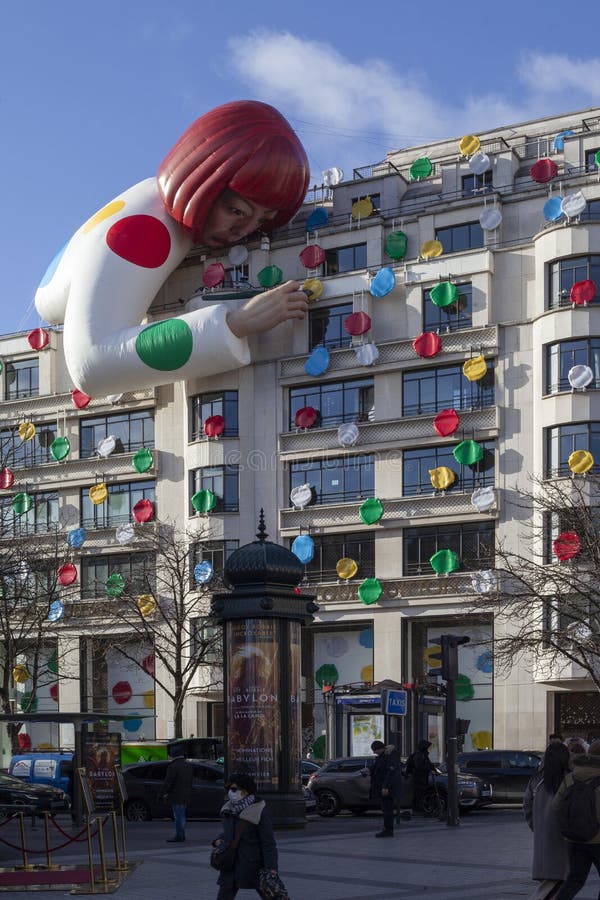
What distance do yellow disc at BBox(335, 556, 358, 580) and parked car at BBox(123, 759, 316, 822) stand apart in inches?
817

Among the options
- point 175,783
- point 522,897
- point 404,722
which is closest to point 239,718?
point 175,783

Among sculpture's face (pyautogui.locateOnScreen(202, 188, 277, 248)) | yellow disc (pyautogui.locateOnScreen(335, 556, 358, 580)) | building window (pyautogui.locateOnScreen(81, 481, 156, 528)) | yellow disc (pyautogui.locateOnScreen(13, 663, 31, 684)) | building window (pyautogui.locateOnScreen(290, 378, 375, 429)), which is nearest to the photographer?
yellow disc (pyautogui.locateOnScreen(335, 556, 358, 580))

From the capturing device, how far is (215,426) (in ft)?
198

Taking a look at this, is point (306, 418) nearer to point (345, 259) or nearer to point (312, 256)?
point (312, 256)

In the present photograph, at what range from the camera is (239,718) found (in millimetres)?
27250

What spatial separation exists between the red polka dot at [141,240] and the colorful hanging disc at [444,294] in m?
11.2

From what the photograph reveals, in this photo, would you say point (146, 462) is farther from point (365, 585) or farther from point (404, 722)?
point (404, 722)

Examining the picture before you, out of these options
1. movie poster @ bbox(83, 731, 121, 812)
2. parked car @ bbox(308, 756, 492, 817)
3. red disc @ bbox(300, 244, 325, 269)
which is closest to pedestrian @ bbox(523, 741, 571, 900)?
movie poster @ bbox(83, 731, 121, 812)

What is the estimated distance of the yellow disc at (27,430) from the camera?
6712cm

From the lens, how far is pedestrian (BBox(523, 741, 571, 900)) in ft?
45.9

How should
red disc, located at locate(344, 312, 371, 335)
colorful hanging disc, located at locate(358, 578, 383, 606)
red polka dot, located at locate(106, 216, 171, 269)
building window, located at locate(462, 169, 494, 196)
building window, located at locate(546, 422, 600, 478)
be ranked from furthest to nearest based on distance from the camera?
building window, located at locate(462, 169, 494, 196), red polka dot, located at locate(106, 216, 171, 269), red disc, located at locate(344, 312, 371, 335), colorful hanging disc, located at locate(358, 578, 383, 606), building window, located at locate(546, 422, 600, 478)

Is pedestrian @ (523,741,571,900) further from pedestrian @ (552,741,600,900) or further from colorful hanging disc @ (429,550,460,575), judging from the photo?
colorful hanging disc @ (429,550,460,575)

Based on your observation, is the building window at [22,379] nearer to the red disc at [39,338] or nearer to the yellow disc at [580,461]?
the red disc at [39,338]

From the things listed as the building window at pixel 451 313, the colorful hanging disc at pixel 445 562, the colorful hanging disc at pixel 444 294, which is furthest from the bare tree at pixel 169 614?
the colorful hanging disc at pixel 444 294
